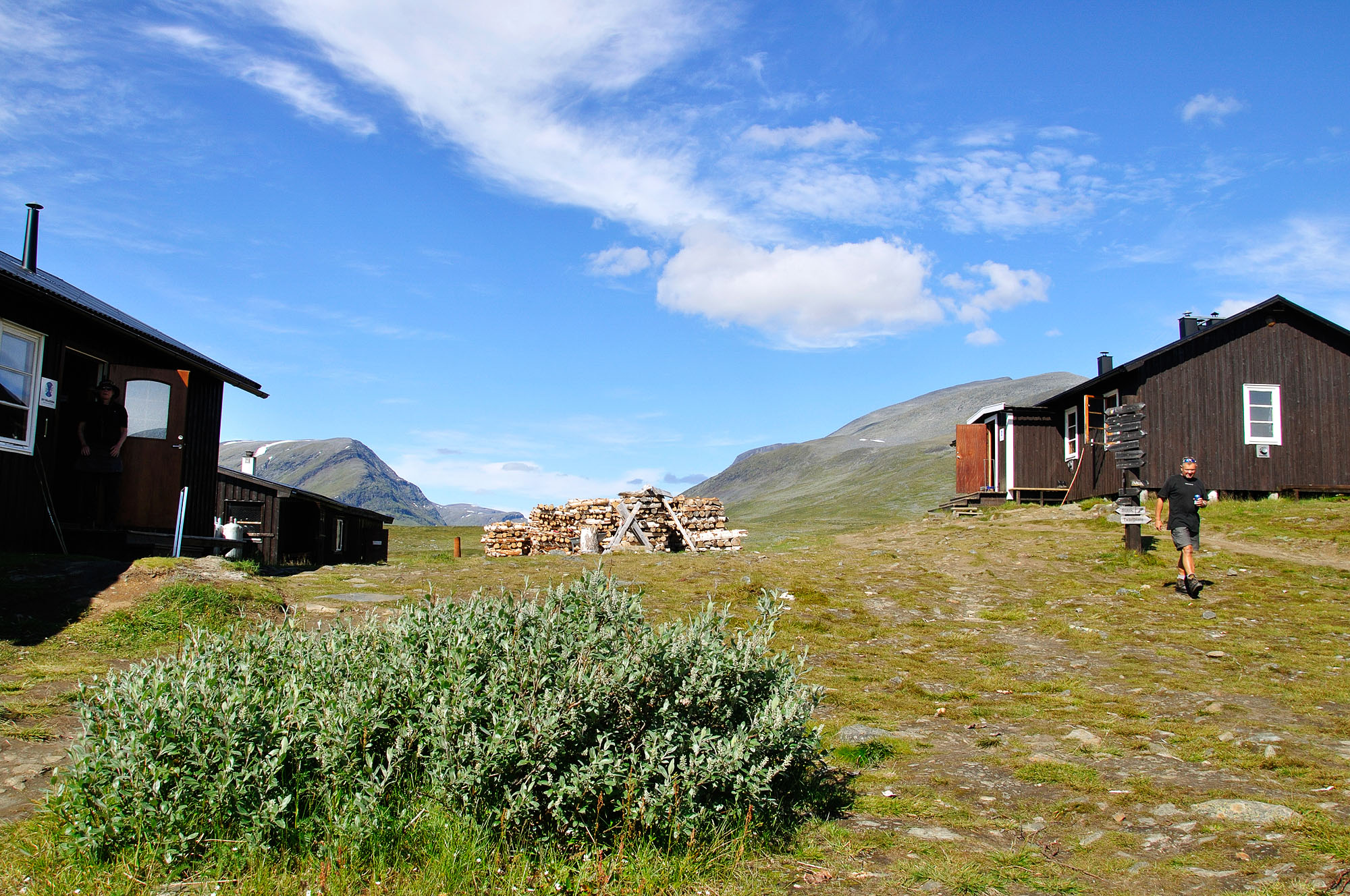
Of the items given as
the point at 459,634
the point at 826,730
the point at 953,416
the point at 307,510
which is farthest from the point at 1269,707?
the point at 953,416

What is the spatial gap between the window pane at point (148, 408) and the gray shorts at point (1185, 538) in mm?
17530

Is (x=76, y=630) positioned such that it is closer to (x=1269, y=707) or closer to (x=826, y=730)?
(x=826, y=730)

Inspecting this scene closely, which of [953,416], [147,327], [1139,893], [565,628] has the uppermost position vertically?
[953,416]

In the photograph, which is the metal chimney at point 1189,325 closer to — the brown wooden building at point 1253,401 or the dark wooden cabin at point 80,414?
the brown wooden building at point 1253,401

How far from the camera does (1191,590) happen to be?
12.4 meters

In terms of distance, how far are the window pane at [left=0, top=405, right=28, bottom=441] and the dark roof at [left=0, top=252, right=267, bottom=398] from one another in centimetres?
177

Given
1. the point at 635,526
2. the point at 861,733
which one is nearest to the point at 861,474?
the point at 635,526

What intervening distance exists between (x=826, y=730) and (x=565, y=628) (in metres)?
2.80

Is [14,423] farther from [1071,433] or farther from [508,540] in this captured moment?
[1071,433]

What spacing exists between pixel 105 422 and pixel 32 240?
19.7ft

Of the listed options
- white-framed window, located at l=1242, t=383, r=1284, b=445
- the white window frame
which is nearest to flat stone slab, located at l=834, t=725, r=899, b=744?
white-framed window, located at l=1242, t=383, r=1284, b=445

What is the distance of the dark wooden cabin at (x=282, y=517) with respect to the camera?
92.4ft

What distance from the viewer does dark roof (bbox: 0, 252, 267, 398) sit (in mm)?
12609

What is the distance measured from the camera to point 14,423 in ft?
40.0
